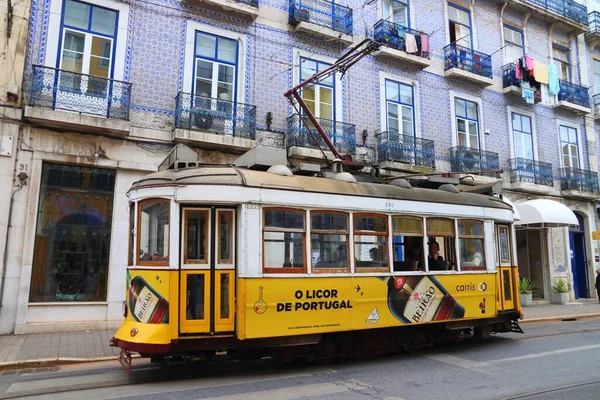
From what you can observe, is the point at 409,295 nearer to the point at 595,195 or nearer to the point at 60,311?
the point at 60,311

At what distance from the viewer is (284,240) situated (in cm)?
A: 702

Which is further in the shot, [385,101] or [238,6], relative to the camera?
[385,101]

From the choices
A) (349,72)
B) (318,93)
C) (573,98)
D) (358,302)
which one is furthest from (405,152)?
(573,98)

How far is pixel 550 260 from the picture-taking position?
1892cm

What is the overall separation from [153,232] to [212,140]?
18.3 feet

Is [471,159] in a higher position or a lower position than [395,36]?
lower

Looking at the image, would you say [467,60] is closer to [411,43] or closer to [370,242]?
[411,43]

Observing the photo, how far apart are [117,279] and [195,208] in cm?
547

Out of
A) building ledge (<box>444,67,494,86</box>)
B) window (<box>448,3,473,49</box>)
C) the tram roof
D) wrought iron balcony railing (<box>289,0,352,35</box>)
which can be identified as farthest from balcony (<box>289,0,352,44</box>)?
the tram roof

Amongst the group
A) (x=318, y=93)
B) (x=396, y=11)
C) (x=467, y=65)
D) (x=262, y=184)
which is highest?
(x=396, y=11)

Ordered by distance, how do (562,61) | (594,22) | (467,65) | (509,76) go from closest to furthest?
(467,65) < (509,76) < (562,61) < (594,22)

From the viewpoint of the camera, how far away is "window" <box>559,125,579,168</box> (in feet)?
68.1

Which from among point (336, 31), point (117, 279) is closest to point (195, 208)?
point (117, 279)

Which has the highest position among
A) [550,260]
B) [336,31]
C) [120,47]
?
[336,31]
